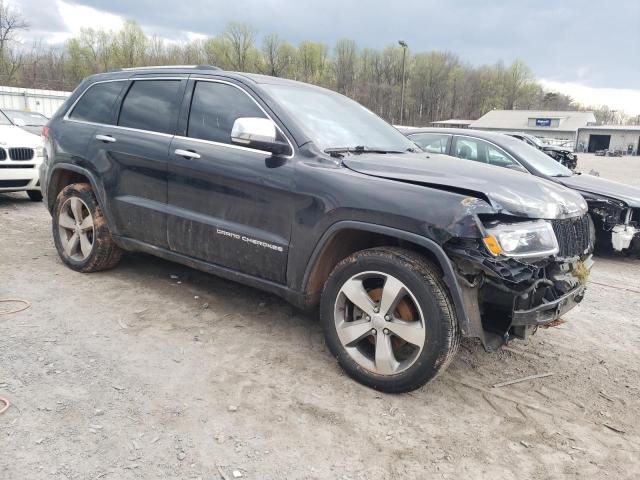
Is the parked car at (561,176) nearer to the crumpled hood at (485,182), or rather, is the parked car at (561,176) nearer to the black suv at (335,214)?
the crumpled hood at (485,182)

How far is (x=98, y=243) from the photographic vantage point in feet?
15.0

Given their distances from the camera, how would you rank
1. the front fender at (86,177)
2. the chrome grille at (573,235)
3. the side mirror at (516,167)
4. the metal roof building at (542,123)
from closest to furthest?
1. the chrome grille at (573,235)
2. the front fender at (86,177)
3. the side mirror at (516,167)
4. the metal roof building at (542,123)

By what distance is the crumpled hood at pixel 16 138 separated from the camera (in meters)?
7.82

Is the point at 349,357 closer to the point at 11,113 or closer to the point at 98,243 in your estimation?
the point at 98,243

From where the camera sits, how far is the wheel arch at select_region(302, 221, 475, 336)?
8.83 feet

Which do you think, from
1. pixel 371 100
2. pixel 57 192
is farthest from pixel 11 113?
pixel 371 100

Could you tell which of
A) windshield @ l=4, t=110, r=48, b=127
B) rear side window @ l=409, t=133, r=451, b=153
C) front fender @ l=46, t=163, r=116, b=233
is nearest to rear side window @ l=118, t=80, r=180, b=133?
front fender @ l=46, t=163, r=116, b=233

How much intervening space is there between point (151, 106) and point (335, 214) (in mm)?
2113

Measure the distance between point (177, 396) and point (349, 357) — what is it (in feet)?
3.39

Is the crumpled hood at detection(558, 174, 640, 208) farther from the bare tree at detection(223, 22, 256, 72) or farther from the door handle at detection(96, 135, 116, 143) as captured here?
the bare tree at detection(223, 22, 256, 72)

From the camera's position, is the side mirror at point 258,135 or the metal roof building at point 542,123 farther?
the metal roof building at point 542,123

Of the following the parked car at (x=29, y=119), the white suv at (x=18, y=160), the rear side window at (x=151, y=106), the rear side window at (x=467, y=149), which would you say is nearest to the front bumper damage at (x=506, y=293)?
the rear side window at (x=151, y=106)

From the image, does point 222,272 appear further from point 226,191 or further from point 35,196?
point 35,196

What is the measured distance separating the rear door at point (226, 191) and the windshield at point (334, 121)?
0.23m
